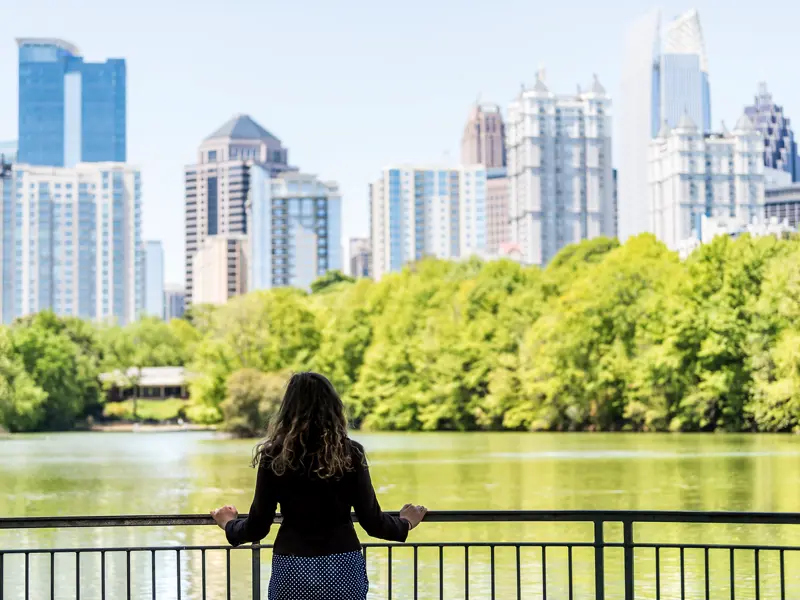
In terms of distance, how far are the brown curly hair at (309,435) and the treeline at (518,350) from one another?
48.3m

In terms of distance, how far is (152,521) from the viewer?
A: 6.48m

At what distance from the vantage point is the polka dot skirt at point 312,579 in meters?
5.00

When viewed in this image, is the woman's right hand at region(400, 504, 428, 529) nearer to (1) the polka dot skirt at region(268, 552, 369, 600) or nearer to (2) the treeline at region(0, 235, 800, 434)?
(1) the polka dot skirt at region(268, 552, 369, 600)

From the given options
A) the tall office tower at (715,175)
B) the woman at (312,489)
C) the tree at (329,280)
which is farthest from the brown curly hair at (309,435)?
the tall office tower at (715,175)

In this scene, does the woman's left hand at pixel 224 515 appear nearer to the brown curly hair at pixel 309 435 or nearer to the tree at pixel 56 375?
the brown curly hair at pixel 309 435

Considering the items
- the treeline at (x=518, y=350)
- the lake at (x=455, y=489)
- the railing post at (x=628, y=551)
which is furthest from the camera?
the treeline at (x=518, y=350)

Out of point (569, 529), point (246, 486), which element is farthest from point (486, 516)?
point (246, 486)

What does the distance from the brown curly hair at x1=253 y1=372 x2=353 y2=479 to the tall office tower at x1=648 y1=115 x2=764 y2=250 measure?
636 feet

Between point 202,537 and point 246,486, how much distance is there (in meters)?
10.4

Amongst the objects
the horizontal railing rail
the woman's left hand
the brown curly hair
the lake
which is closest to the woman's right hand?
the brown curly hair

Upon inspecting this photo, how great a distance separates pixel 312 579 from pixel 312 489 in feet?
1.06

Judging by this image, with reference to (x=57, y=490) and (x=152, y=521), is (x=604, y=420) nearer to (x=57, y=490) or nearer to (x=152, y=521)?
(x=57, y=490)

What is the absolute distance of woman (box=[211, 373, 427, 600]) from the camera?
498 cm

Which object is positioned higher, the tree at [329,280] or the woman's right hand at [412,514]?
the tree at [329,280]
